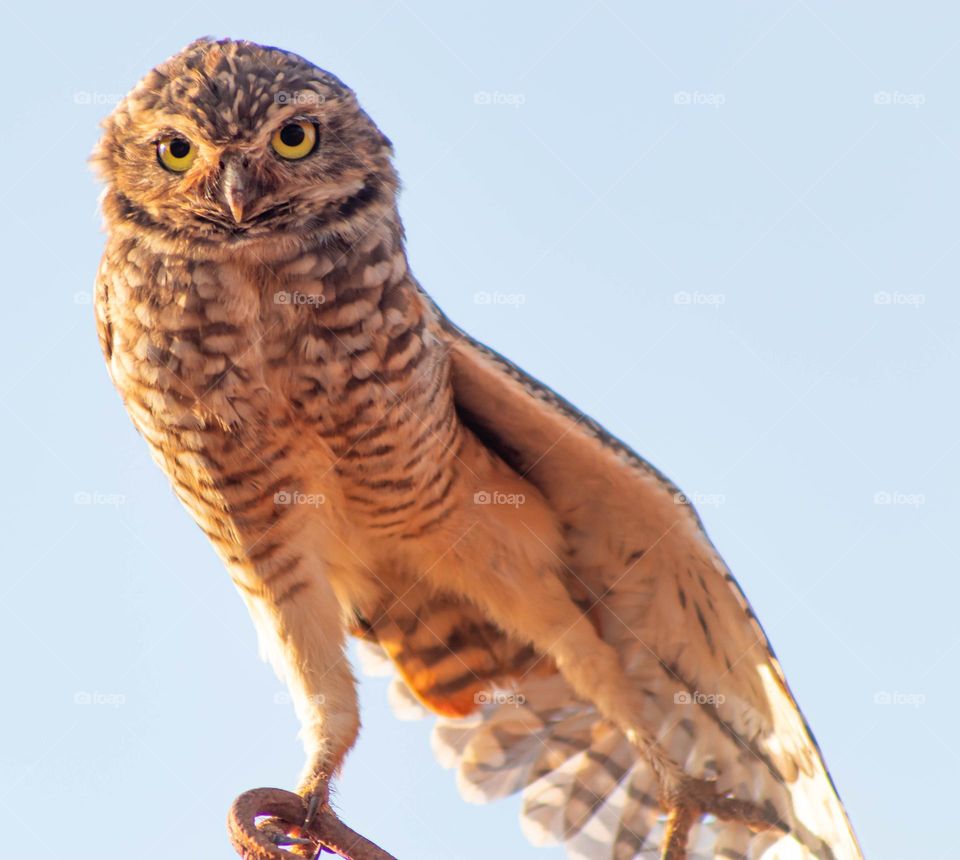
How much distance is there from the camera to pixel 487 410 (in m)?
5.20

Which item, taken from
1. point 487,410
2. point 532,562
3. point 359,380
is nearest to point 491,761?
point 532,562

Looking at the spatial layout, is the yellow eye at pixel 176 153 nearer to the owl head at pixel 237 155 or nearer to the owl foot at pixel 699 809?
the owl head at pixel 237 155

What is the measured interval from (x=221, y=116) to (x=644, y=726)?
3010mm

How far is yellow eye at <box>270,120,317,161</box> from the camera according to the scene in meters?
4.39

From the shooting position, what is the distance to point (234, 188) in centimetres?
419

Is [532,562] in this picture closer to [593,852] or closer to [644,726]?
[644,726]

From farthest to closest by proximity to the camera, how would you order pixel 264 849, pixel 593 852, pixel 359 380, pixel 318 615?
pixel 593 852, pixel 318 615, pixel 359 380, pixel 264 849

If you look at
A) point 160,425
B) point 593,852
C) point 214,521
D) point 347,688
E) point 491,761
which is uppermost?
point 160,425
